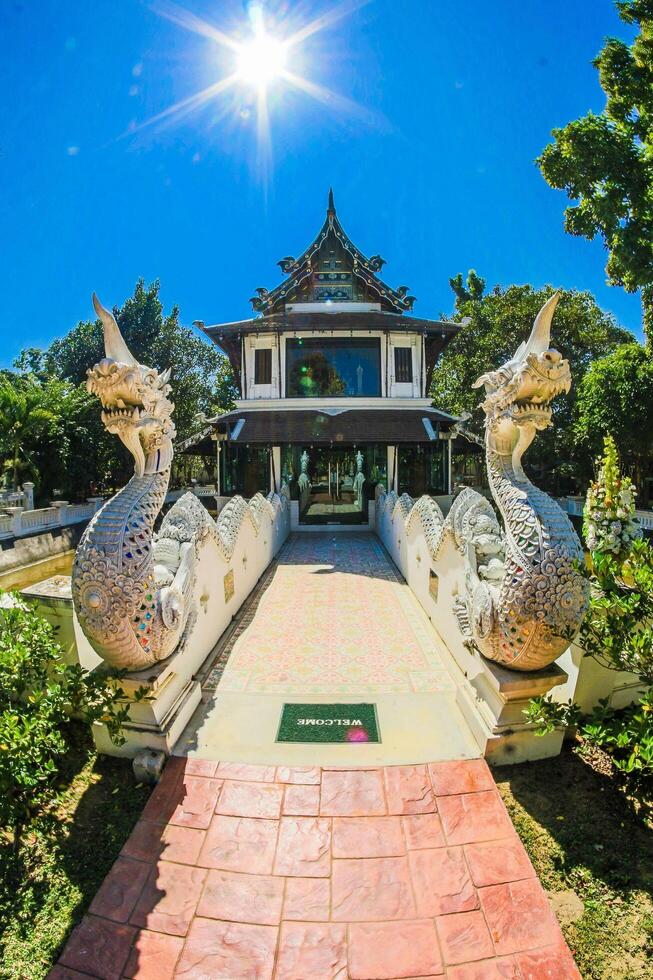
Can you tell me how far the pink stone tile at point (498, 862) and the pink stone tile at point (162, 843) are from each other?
1468 millimetres

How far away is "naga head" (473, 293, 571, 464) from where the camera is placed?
3.07m

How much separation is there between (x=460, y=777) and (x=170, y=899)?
177cm

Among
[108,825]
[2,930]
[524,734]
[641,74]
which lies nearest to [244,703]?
[108,825]

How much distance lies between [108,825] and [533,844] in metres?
2.42

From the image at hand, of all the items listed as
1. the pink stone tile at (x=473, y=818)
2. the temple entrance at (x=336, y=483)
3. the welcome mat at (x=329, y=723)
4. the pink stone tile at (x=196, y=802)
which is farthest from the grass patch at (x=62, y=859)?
the temple entrance at (x=336, y=483)

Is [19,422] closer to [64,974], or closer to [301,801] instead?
[301,801]

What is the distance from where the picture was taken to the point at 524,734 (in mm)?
3104

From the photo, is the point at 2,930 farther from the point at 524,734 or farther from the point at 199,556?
the point at 524,734

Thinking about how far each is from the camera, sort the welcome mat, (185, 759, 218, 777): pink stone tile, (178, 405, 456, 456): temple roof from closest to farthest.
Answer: (185, 759, 218, 777): pink stone tile
the welcome mat
(178, 405, 456, 456): temple roof

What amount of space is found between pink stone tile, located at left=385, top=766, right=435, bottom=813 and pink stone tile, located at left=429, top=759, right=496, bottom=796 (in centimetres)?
6

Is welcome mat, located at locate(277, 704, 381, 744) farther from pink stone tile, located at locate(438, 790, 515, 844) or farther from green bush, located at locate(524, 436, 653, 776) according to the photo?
green bush, located at locate(524, 436, 653, 776)

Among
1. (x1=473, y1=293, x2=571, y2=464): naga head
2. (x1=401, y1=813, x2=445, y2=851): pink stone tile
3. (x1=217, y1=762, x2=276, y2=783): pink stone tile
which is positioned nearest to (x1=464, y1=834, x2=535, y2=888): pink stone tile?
(x1=401, y1=813, x2=445, y2=851): pink stone tile

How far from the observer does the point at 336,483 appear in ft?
44.7

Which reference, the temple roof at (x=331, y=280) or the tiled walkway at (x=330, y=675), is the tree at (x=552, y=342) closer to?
the temple roof at (x=331, y=280)
